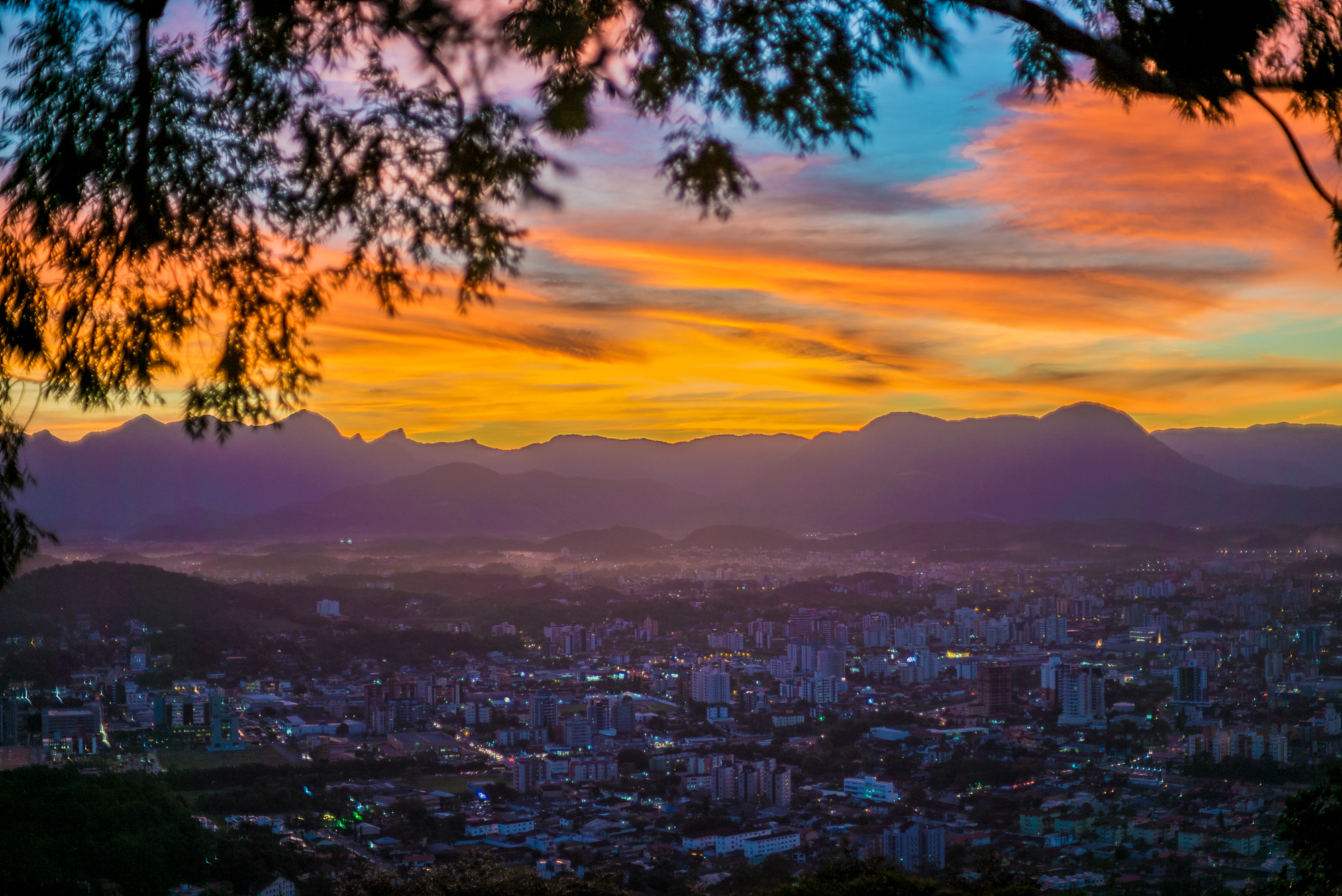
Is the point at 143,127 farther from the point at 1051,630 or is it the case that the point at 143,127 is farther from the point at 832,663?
the point at 1051,630

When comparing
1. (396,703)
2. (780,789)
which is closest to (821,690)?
(780,789)

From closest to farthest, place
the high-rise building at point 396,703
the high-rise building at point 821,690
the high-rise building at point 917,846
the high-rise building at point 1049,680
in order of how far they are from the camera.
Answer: the high-rise building at point 917,846
the high-rise building at point 396,703
the high-rise building at point 1049,680
the high-rise building at point 821,690

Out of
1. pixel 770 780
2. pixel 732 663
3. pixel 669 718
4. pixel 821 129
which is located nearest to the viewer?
pixel 821 129

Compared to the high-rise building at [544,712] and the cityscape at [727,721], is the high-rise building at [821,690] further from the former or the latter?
the high-rise building at [544,712]

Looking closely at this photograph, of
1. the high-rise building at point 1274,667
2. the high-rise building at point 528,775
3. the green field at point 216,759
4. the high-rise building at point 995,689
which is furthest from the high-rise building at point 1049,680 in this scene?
the green field at point 216,759

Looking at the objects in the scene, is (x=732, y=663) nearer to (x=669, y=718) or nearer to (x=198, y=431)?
(x=669, y=718)

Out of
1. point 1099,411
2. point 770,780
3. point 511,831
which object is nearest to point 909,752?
point 770,780

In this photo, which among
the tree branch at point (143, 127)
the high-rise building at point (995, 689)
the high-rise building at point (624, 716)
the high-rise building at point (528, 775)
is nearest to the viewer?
the tree branch at point (143, 127)
